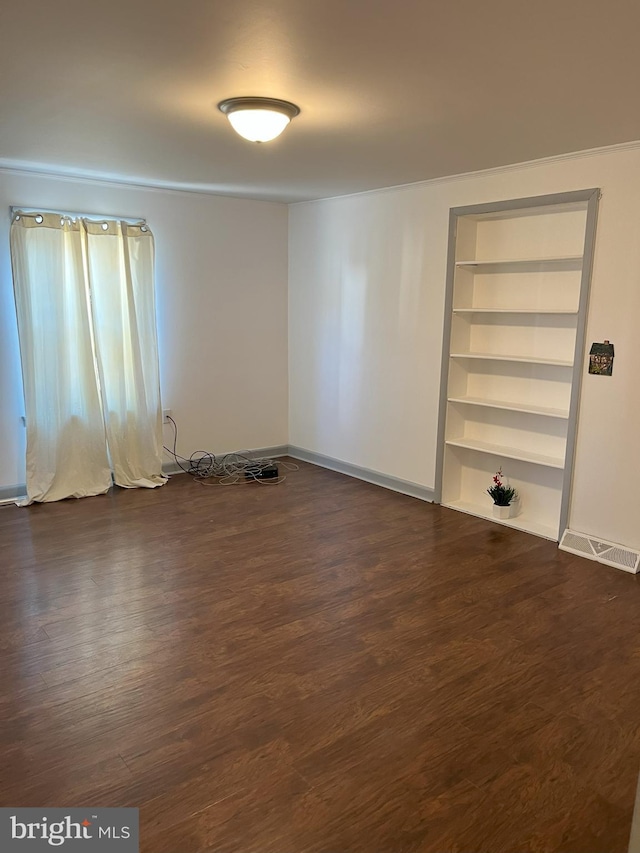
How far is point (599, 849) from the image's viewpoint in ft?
5.93

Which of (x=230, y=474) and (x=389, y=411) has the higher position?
(x=389, y=411)

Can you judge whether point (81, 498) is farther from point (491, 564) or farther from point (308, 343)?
point (491, 564)

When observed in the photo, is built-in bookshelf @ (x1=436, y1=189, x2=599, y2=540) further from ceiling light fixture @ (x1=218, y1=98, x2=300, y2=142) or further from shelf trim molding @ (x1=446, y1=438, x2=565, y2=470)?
ceiling light fixture @ (x1=218, y1=98, x2=300, y2=142)

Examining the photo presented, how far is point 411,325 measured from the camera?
4.93 metres

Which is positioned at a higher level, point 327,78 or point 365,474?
point 327,78

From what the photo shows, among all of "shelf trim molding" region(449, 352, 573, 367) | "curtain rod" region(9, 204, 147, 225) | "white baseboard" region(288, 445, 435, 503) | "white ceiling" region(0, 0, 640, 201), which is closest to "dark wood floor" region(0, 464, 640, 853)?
"white baseboard" region(288, 445, 435, 503)

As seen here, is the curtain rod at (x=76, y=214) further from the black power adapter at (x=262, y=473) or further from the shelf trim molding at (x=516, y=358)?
the shelf trim molding at (x=516, y=358)

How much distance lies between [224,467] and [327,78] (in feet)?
12.7

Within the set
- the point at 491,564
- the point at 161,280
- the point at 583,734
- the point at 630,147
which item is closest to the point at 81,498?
the point at 161,280

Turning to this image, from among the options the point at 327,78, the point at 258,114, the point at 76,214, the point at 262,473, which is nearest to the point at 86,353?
the point at 76,214

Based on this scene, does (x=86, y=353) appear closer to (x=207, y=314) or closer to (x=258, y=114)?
(x=207, y=314)

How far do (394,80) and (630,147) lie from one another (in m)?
1.74

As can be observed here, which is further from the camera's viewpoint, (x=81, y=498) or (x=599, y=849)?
(x=81, y=498)

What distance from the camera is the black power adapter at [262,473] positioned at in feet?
18.2
